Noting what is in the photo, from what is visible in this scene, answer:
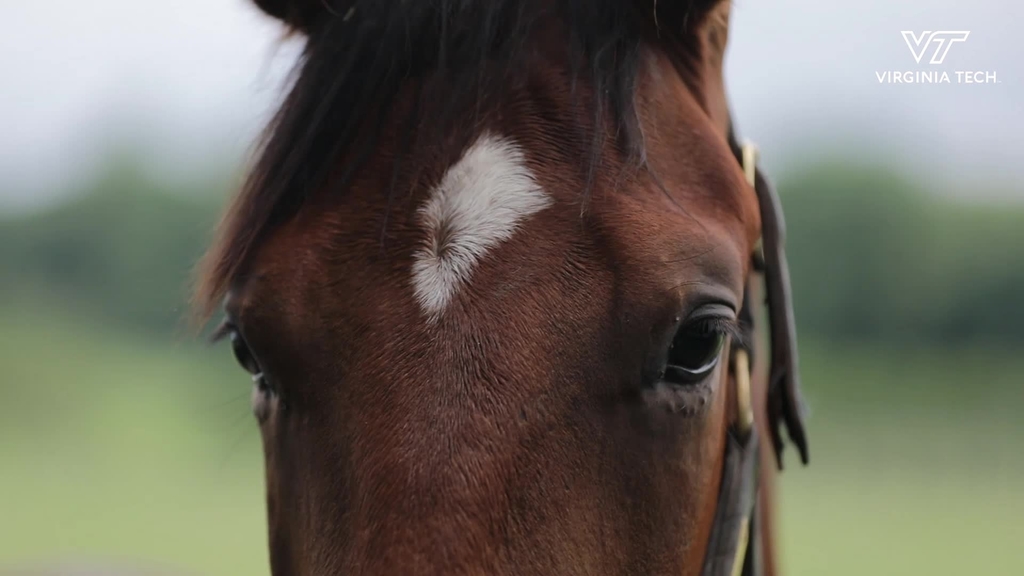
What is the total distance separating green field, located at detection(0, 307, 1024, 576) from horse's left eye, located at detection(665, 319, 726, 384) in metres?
10.9

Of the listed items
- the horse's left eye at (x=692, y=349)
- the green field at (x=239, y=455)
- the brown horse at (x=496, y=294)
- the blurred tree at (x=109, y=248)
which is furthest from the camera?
the blurred tree at (x=109, y=248)

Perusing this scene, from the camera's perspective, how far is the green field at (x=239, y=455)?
13023 millimetres

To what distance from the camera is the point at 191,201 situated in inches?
700

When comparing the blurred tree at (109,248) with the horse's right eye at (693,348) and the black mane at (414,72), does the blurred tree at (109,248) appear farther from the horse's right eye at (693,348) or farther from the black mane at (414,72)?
the horse's right eye at (693,348)

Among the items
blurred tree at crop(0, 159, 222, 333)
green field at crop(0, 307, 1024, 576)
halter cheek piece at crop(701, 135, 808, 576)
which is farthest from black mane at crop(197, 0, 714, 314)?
blurred tree at crop(0, 159, 222, 333)

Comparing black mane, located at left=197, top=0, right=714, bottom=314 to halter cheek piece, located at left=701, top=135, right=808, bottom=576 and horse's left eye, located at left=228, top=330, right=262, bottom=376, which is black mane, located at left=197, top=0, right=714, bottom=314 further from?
halter cheek piece, located at left=701, top=135, right=808, bottom=576

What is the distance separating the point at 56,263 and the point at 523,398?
17.5 metres

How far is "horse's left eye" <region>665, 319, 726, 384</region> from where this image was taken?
1.48 meters

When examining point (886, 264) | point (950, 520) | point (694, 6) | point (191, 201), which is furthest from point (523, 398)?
point (191, 201)

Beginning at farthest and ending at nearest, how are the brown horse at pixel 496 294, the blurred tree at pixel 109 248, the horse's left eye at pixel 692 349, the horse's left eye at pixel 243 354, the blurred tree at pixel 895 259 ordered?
the blurred tree at pixel 109 248
the blurred tree at pixel 895 259
the horse's left eye at pixel 243 354
the horse's left eye at pixel 692 349
the brown horse at pixel 496 294

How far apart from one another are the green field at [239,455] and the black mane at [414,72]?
35.7 feet

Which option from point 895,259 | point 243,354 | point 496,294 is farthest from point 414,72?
point 895,259

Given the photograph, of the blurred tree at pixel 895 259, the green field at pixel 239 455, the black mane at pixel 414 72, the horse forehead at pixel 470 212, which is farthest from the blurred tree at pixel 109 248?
the horse forehead at pixel 470 212

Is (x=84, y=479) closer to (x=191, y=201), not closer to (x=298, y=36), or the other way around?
(x=191, y=201)
